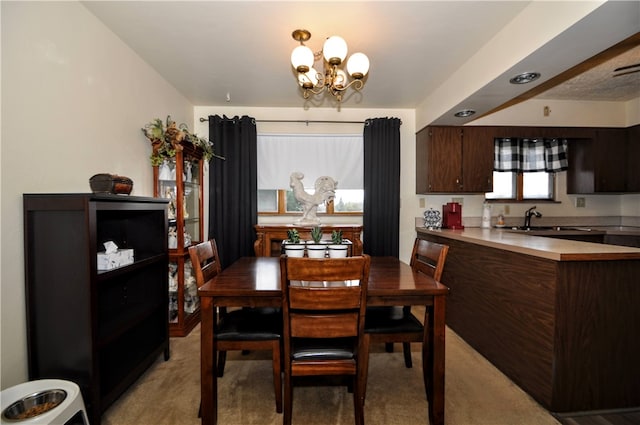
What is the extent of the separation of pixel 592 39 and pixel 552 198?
2690 millimetres

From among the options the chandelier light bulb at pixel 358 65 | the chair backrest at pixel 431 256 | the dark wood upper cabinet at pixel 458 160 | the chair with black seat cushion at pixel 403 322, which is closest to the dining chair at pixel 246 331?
the chair with black seat cushion at pixel 403 322

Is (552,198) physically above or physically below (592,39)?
below

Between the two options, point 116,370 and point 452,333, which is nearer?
point 116,370

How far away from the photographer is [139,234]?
7.08ft

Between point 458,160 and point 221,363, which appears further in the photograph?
point 458,160

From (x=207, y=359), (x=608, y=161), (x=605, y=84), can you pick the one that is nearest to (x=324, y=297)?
(x=207, y=359)

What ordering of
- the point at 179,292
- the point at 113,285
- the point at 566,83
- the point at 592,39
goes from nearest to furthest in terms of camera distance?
the point at 592,39 → the point at 113,285 → the point at 179,292 → the point at 566,83

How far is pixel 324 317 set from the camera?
137cm

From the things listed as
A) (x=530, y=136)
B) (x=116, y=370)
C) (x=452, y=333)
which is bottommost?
(x=452, y=333)


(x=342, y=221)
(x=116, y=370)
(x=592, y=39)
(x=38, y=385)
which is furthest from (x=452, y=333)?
(x=38, y=385)

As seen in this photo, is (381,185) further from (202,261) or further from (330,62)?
(202,261)

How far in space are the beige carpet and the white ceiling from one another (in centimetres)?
214

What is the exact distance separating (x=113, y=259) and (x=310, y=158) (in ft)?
8.12

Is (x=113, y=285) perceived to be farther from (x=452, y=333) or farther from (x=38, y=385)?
(x=452, y=333)
